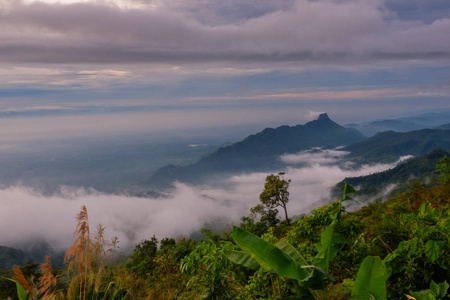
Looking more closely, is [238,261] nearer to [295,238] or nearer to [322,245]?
[322,245]

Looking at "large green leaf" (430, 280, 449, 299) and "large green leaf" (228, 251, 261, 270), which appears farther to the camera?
"large green leaf" (228, 251, 261, 270)

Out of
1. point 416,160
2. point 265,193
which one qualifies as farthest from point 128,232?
point 265,193

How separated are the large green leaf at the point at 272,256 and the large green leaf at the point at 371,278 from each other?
0.64 metres

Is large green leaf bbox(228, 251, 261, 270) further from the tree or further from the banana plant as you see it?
the tree

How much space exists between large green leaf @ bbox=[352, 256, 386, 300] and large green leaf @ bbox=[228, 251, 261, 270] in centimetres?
105

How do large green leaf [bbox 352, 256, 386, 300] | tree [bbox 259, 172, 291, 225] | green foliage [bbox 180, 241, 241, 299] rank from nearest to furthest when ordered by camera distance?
1. large green leaf [bbox 352, 256, 386, 300]
2. green foliage [bbox 180, 241, 241, 299]
3. tree [bbox 259, 172, 291, 225]

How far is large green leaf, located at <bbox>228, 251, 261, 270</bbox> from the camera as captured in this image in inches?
135

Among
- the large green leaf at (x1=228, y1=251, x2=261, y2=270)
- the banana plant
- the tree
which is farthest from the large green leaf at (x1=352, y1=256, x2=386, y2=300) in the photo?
the tree

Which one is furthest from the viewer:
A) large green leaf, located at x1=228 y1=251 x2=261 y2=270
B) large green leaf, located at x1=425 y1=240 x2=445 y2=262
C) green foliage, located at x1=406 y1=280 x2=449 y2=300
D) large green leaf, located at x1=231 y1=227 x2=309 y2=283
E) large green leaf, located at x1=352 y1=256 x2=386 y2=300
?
large green leaf, located at x1=228 y1=251 x2=261 y2=270

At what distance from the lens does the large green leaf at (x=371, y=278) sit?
3.04m

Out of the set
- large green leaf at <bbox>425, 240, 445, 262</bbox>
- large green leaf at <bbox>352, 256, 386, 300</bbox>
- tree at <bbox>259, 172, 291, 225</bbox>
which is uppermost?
large green leaf at <bbox>425, 240, 445, 262</bbox>

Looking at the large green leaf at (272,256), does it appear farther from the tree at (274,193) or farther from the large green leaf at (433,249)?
the tree at (274,193)

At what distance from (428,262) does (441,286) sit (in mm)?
639

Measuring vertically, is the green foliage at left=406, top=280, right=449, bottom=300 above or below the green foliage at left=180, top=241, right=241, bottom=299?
above
